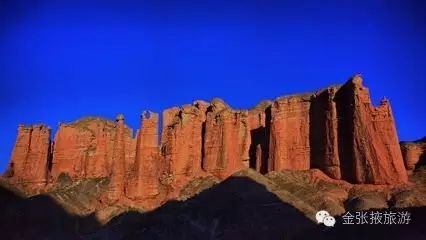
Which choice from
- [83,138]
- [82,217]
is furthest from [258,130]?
[83,138]

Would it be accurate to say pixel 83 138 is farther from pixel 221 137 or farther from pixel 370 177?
pixel 370 177

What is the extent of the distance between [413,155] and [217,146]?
Answer: 113 ft

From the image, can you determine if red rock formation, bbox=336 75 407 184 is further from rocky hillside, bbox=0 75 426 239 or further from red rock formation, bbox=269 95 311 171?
red rock formation, bbox=269 95 311 171

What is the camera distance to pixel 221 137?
Result: 4483 inches

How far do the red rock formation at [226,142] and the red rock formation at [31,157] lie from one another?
3985 cm

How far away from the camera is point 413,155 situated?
97188 mm

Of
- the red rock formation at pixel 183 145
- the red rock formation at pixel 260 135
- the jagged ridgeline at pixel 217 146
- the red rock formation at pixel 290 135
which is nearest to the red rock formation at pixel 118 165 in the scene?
the jagged ridgeline at pixel 217 146

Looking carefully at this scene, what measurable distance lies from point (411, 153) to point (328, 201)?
71.8ft

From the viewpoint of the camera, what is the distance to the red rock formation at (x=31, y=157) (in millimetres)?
133500

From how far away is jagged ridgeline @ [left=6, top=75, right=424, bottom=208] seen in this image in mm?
91000

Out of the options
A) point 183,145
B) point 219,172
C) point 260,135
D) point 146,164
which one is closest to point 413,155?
point 260,135

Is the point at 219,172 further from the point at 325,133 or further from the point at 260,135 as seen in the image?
the point at 325,133

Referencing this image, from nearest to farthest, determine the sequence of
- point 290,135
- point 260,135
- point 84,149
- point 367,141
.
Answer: point 367,141 → point 290,135 → point 260,135 → point 84,149

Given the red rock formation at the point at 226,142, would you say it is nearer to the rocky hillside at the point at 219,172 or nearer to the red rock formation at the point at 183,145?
the rocky hillside at the point at 219,172
